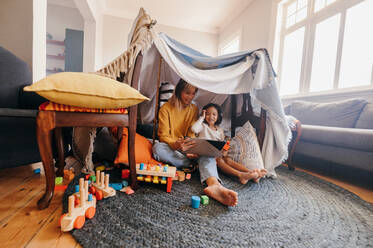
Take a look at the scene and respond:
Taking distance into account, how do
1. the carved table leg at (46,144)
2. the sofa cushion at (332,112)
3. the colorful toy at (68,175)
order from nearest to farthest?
the carved table leg at (46,144) → the colorful toy at (68,175) → the sofa cushion at (332,112)

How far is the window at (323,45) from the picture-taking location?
183 centimetres

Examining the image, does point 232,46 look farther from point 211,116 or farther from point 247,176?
point 247,176

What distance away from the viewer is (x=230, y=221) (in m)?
0.67

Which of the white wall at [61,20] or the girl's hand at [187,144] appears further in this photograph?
the white wall at [61,20]

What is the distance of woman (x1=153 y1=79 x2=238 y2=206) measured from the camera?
0.85 meters

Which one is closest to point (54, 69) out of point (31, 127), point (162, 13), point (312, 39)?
point (162, 13)

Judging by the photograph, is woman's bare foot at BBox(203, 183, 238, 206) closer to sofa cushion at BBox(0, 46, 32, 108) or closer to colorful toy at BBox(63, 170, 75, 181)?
colorful toy at BBox(63, 170, 75, 181)

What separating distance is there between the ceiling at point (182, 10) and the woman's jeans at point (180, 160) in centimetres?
357

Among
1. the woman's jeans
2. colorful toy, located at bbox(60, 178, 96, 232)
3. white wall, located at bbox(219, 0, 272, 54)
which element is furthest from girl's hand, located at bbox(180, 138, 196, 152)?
white wall, located at bbox(219, 0, 272, 54)

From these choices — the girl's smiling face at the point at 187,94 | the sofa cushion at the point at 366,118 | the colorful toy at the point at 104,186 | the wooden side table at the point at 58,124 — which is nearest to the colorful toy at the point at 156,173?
the wooden side table at the point at 58,124

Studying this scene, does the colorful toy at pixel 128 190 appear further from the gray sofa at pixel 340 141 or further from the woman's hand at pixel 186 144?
the gray sofa at pixel 340 141

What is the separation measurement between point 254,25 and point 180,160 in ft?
11.0

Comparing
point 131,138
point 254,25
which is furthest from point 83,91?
point 254,25

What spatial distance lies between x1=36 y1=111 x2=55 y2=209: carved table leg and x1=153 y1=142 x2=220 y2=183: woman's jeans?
55 cm
